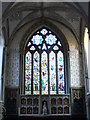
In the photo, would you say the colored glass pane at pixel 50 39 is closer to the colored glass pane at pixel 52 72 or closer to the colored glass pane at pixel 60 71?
the colored glass pane at pixel 52 72

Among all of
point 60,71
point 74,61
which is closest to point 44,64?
point 60,71

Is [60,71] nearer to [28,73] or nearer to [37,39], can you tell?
[28,73]

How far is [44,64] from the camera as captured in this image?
58.2 feet

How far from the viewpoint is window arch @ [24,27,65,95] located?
17.2 metres

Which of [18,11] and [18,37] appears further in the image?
[18,37]

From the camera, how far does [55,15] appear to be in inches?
671

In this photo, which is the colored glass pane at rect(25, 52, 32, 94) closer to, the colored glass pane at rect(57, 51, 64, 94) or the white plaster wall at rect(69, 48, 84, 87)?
the colored glass pane at rect(57, 51, 64, 94)

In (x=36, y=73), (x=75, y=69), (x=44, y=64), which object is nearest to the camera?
(x=75, y=69)

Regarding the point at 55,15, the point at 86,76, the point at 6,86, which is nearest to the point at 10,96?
the point at 6,86

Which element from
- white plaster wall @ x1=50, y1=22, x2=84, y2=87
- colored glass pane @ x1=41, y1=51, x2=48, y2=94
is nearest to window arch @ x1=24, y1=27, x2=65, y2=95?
colored glass pane @ x1=41, y1=51, x2=48, y2=94

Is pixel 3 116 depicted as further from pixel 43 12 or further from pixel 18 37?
pixel 43 12

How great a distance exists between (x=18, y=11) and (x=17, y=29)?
6.30 ft

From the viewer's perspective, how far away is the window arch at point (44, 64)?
17.2 metres

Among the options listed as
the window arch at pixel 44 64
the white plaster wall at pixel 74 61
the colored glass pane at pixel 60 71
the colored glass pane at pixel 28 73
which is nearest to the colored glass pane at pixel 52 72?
the window arch at pixel 44 64
